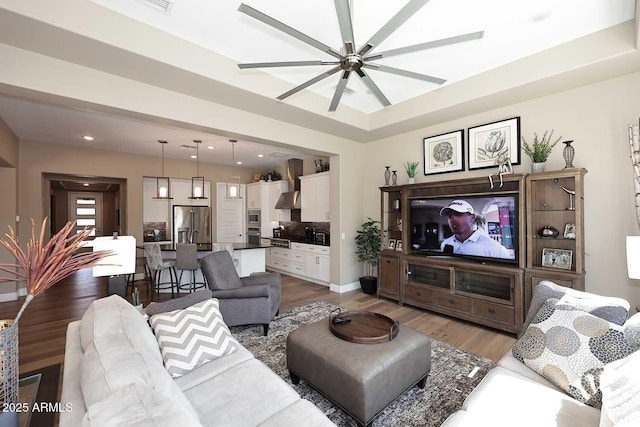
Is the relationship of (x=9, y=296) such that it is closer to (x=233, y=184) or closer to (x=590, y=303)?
(x=233, y=184)

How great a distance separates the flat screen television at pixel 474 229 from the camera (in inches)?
139

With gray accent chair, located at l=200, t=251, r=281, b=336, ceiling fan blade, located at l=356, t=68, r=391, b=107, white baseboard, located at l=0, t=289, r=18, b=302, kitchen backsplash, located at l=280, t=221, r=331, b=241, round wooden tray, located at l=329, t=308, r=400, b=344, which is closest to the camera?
round wooden tray, located at l=329, t=308, r=400, b=344

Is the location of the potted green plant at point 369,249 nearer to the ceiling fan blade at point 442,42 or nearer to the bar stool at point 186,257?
the bar stool at point 186,257

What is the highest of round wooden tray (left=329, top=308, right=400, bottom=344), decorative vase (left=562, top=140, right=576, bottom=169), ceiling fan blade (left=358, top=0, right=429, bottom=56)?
ceiling fan blade (left=358, top=0, right=429, bottom=56)

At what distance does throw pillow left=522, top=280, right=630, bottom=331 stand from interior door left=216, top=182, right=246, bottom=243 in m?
7.18

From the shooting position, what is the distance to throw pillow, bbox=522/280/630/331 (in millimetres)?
1745

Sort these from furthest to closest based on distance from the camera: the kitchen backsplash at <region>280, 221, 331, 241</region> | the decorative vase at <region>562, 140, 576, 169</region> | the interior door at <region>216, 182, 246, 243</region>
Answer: the interior door at <region>216, 182, 246, 243</region>, the kitchen backsplash at <region>280, 221, 331, 241</region>, the decorative vase at <region>562, 140, 576, 169</region>

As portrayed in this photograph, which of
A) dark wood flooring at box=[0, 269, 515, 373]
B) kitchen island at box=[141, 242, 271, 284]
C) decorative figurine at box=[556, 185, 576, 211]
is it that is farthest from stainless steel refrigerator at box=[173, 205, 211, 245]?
decorative figurine at box=[556, 185, 576, 211]

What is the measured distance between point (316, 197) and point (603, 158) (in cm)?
460

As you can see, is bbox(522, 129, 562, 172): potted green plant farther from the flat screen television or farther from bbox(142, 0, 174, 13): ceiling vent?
bbox(142, 0, 174, 13): ceiling vent

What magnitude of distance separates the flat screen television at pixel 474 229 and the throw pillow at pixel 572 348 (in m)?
1.87

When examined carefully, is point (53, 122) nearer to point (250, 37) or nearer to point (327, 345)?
point (250, 37)

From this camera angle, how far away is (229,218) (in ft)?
27.0

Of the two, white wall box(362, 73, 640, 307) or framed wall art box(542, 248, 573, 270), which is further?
framed wall art box(542, 248, 573, 270)
